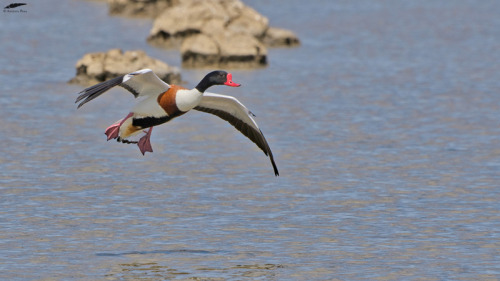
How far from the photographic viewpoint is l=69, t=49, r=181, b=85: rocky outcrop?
42.8 metres

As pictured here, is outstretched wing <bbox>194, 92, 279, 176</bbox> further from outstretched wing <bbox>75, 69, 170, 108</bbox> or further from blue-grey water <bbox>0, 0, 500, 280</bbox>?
blue-grey water <bbox>0, 0, 500, 280</bbox>

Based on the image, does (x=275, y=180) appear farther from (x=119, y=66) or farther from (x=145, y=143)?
(x=119, y=66)

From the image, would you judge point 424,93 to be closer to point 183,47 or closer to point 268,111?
point 268,111

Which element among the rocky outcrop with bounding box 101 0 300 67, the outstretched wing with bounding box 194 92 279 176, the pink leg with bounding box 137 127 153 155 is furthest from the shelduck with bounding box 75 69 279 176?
the rocky outcrop with bounding box 101 0 300 67

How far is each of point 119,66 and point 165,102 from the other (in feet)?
74.3

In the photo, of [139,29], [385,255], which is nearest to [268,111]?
[385,255]

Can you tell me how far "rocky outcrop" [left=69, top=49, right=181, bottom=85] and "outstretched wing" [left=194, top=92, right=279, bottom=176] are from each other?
2086cm

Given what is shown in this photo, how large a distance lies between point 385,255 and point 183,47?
30.8m

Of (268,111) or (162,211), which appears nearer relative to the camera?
(162,211)

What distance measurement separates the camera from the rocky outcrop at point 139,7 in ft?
240

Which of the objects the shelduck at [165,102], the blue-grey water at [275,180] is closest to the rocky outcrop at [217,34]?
the blue-grey water at [275,180]

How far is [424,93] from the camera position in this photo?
144 ft

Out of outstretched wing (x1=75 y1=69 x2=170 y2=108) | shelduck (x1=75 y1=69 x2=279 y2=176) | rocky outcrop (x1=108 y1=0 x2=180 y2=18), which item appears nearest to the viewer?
outstretched wing (x1=75 y1=69 x2=170 y2=108)

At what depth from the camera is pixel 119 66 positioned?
4284 cm
